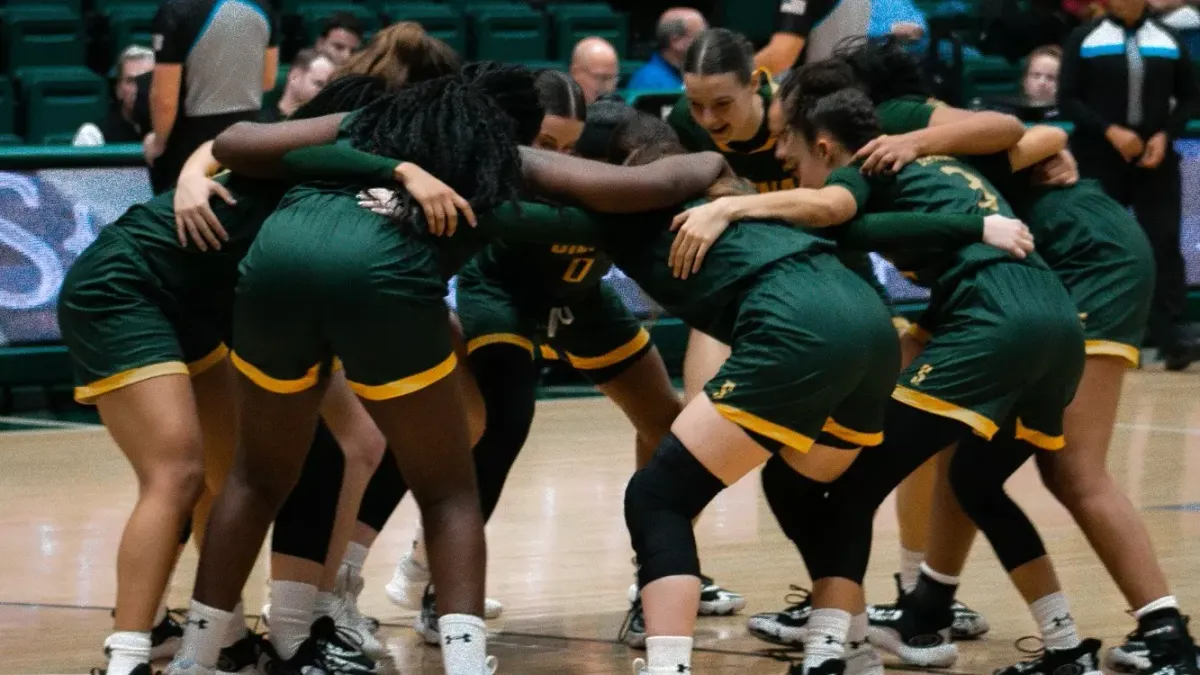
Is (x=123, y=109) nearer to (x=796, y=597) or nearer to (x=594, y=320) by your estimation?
(x=594, y=320)

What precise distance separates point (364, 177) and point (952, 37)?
730cm

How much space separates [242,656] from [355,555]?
0.49m

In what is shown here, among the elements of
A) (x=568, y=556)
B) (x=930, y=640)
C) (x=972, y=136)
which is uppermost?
(x=972, y=136)

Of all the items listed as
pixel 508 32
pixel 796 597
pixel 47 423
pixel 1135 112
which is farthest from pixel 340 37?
pixel 796 597

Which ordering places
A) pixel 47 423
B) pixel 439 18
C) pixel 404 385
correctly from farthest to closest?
pixel 439 18 → pixel 47 423 → pixel 404 385

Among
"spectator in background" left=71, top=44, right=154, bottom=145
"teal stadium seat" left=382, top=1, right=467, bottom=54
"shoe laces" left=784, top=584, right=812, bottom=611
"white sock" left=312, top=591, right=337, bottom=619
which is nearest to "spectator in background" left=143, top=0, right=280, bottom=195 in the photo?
"spectator in background" left=71, top=44, right=154, bottom=145

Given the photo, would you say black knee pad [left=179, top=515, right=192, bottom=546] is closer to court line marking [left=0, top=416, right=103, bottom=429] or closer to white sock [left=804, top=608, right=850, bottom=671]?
white sock [left=804, top=608, right=850, bottom=671]

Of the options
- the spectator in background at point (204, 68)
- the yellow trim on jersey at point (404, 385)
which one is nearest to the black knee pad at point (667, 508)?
the yellow trim on jersey at point (404, 385)

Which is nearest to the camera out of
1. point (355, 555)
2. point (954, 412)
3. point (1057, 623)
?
point (954, 412)

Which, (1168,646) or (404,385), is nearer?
(404,385)

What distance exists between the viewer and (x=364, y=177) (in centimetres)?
388

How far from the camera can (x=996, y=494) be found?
175 inches

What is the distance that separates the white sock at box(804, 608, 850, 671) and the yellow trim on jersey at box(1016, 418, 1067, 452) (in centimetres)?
65

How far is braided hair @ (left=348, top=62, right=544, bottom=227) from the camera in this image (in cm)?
387
